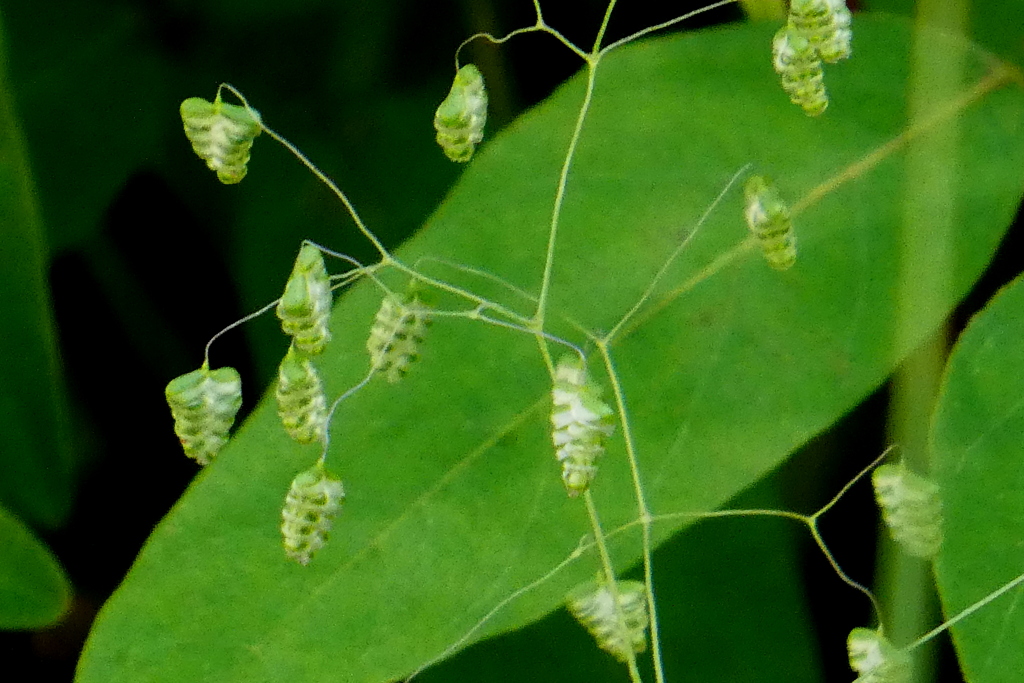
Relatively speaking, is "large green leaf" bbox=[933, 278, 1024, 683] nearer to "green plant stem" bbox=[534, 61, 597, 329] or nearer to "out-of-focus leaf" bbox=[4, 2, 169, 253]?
"green plant stem" bbox=[534, 61, 597, 329]

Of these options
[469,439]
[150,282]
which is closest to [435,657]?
[469,439]

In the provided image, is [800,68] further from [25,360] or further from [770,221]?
[25,360]

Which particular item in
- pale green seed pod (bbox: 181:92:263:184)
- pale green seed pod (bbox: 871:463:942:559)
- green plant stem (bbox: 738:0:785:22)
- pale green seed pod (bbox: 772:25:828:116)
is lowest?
pale green seed pod (bbox: 871:463:942:559)

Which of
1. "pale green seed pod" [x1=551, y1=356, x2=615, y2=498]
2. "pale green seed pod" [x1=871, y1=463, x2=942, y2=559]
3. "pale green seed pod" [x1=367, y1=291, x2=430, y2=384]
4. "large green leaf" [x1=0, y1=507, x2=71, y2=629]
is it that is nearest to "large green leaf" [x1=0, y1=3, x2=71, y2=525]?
"large green leaf" [x1=0, y1=507, x2=71, y2=629]

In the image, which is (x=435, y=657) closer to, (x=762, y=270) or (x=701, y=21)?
(x=762, y=270)

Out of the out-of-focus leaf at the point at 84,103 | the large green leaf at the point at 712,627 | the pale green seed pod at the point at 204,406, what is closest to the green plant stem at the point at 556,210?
the pale green seed pod at the point at 204,406

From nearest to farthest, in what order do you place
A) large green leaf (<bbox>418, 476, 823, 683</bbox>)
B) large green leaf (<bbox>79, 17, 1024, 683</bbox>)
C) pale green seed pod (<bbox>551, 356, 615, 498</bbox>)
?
pale green seed pod (<bbox>551, 356, 615, 498</bbox>)
large green leaf (<bbox>79, 17, 1024, 683</bbox>)
large green leaf (<bbox>418, 476, 823, 683</bbox>)

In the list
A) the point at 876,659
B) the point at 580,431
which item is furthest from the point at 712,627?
the point at 580,431
